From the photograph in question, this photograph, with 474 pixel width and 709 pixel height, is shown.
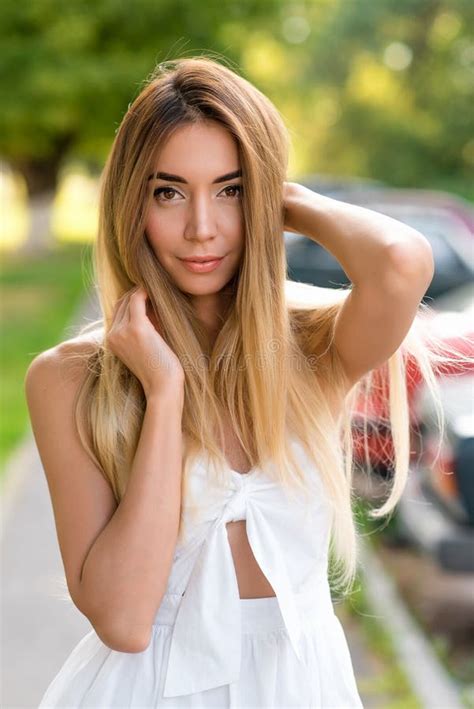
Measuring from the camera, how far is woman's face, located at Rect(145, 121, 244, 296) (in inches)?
85.6

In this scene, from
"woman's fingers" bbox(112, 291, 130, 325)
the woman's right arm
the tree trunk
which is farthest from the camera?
the tree trunk

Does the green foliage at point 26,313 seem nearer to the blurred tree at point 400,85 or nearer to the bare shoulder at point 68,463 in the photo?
the bare shoulder at point 68,463

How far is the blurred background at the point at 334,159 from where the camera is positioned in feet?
16.6

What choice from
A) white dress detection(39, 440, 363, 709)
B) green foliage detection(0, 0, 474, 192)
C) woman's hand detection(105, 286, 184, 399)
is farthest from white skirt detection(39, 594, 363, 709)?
green foliage detection(0, 0, 474, 192)

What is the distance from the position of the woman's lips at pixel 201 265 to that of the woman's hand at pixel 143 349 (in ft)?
0.36

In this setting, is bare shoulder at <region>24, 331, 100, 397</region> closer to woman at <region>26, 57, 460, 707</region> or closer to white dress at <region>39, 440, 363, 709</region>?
woman at <region>26, 57, 460, 707</region>

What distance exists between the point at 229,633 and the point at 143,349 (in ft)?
1.82

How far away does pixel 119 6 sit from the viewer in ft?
82.7

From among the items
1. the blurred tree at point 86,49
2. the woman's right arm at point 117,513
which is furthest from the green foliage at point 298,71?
the woman's right arm at point 117,513

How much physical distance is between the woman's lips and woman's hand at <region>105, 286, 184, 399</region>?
4.3 inches

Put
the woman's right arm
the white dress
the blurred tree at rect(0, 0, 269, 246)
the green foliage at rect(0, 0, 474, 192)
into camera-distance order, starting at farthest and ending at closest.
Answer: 1. the green foliage at rect(0, 0, 474, 192)
2. the blurred tree at rect(0, 0, 269, 246)
3. the white dress
4. the woman's right arm

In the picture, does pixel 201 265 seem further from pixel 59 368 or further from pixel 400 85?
pixel 400 85

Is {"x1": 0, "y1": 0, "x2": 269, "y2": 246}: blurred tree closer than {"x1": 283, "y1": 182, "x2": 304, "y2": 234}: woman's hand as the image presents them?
No

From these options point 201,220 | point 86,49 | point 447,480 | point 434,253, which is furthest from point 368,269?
point 86,49
